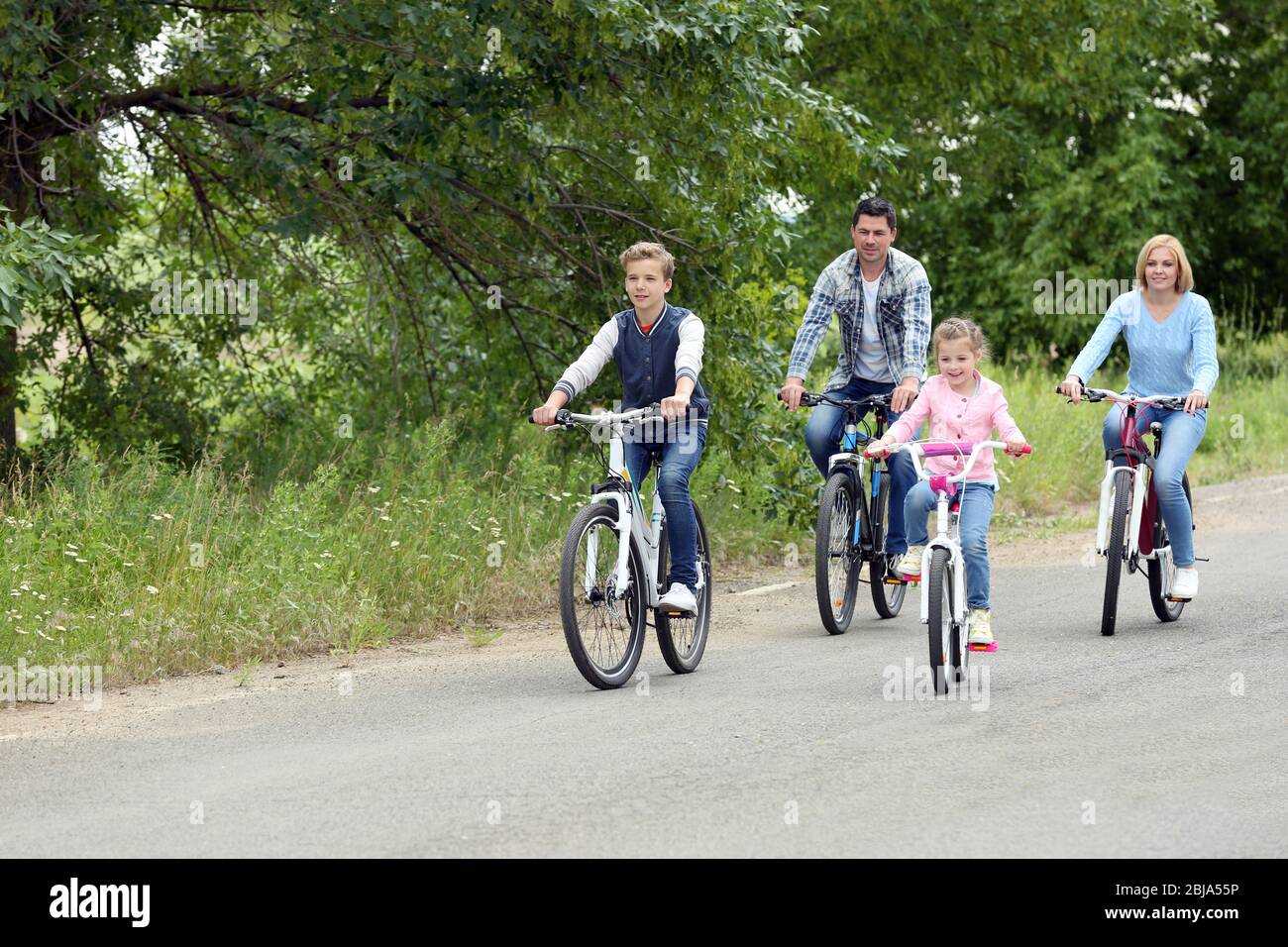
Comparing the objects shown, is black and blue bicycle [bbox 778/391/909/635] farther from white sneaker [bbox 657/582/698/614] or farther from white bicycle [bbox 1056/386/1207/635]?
white sneaker [bbox 657/582/698/614]

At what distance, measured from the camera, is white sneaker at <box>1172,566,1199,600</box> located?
9477mm

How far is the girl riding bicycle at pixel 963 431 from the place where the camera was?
26.7 ft

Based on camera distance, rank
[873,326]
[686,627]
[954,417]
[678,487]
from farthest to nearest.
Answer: [873,326]
[686,627]
[954,417]
[678,487]

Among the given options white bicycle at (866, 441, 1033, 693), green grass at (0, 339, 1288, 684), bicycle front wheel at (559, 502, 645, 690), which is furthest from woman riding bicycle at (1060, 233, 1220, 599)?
green grass at (0, 339, 1288, 684)

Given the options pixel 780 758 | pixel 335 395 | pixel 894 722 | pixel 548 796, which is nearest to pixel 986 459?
pixel 894 722

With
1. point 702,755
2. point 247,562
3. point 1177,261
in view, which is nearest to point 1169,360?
point 1177,261

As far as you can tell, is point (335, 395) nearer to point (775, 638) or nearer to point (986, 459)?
point (775, 638)

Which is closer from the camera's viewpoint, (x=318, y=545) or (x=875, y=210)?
(x=875, y=210)

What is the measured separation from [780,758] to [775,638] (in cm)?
292

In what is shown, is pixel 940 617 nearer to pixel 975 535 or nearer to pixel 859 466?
pixel 975 535

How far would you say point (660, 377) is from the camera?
835 cm

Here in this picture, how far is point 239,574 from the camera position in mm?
9508

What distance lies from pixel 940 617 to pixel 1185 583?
97.6 inches

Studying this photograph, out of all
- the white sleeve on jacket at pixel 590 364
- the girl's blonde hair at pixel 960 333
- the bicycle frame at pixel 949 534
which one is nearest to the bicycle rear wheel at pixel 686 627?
the white sleeve on jacket at pixel 590 364
